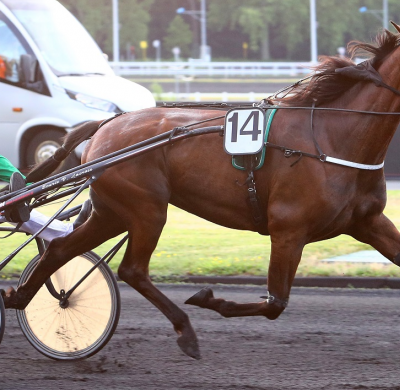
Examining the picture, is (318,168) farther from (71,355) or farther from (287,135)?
(71,355)

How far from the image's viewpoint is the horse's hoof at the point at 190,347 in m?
4.68

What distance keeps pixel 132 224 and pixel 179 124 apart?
630 mm

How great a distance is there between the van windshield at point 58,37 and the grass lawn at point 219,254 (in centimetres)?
418

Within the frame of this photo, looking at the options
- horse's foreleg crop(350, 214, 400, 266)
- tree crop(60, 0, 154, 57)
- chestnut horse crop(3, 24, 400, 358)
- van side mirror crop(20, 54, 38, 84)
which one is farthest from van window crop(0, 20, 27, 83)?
tree crop(60, 0, 154, 57)

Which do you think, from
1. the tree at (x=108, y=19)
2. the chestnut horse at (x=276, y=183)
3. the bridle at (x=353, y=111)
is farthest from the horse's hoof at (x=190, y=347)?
the tree at (x=108, y=19)

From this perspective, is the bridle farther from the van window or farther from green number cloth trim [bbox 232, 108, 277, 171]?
the van window

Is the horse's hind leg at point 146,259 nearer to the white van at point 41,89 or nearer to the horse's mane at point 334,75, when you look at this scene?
the horse's mane at point 334,75

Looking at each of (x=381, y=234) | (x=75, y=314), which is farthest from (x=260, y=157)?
(x=75, y=314)

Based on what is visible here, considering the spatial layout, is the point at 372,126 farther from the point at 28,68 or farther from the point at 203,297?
the point at 28,68

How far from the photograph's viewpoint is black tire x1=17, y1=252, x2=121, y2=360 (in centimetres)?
502

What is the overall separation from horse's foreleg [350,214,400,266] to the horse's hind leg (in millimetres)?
1072

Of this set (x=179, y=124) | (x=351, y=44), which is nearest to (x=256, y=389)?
(x=179, y=124)

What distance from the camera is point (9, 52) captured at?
12625mm

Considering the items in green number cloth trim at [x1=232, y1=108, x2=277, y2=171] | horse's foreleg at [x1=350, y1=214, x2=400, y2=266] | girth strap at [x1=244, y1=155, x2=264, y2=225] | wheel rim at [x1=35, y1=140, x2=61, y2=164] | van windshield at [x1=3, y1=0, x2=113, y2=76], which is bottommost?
wheel rim at [x1=35, y1=140, x2=61, y2=164]
